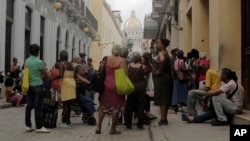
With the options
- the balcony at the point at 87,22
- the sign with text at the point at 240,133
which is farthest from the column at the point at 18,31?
the sign with text at the point at 240,133

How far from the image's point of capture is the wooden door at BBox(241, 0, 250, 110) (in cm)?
1079

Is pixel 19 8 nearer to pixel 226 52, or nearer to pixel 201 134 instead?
pixel 226 52

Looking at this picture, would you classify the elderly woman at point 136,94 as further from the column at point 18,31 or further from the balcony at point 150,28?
the balcony at point 150,28

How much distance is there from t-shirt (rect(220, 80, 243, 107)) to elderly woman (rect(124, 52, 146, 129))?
174 centimetres

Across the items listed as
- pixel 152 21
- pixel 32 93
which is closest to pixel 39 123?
pixel 32 93

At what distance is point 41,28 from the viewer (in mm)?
28016

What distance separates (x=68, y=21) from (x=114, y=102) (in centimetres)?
2736

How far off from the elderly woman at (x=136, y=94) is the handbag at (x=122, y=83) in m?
0.94

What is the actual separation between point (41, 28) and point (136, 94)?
18.3m

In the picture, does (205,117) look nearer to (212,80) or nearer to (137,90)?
(212,80)

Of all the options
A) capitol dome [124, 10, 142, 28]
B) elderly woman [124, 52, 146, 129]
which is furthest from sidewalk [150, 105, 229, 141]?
capitol dome [124, 10, 142, 28]

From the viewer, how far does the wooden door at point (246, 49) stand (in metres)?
10.8

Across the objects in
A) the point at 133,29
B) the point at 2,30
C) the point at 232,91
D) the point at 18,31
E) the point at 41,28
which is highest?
the point at 133,29

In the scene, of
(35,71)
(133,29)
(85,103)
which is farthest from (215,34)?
(133,29)
